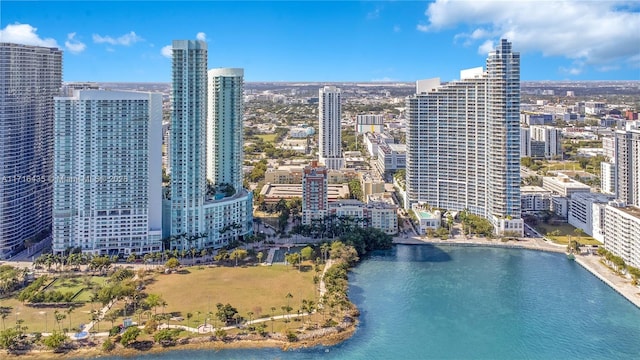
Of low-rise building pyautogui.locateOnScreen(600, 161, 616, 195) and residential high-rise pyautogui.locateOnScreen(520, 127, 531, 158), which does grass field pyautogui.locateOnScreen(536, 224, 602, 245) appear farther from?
residential high-rise pyautogui.locateOnScreen(520, 127, 531, 158)

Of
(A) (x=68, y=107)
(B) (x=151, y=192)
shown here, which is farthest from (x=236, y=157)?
(A) (x=68, y=107)

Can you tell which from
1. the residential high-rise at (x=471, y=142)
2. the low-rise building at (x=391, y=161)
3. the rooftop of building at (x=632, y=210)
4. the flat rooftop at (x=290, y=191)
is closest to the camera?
the rooftop of building at (x=632, y=210)

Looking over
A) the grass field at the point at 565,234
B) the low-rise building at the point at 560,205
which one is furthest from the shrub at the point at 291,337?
the low-rise building at the point at 560,205

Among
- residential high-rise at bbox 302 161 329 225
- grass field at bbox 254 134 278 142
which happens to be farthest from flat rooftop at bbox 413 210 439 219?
grass field at bbox 254 134 278 142

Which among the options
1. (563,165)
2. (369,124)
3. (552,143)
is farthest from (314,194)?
Result: (369,124)

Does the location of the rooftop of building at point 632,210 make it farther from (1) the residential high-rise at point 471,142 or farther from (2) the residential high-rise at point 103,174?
(2) the residential high-rise at point 103,174
